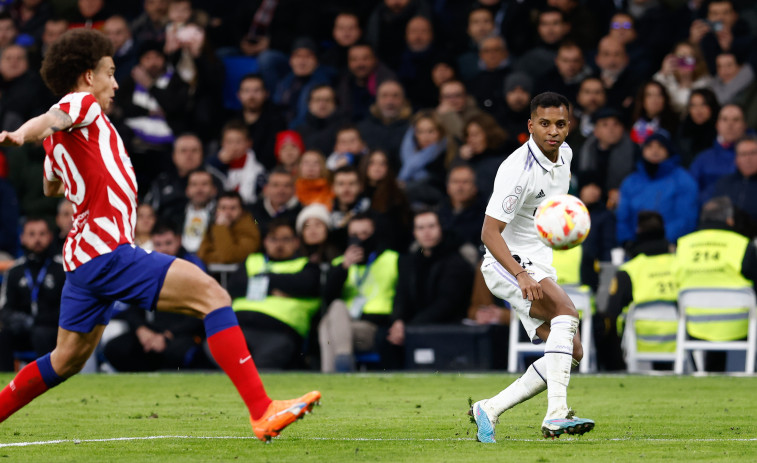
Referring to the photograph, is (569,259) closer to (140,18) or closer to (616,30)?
(616,30)

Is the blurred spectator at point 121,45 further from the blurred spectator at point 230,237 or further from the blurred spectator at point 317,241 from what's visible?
the blurred spectator at point 317,241

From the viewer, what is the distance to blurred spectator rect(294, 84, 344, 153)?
1773 centimetres

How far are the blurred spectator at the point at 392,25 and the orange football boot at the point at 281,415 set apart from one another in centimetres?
1244

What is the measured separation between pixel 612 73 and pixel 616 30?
672 mm

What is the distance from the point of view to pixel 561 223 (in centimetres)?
775

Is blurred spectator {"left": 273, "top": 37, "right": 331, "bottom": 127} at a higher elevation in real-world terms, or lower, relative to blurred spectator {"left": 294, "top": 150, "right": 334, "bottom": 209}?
higher

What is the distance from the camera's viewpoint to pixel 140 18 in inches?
837

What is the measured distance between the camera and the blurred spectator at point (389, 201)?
15883 mm

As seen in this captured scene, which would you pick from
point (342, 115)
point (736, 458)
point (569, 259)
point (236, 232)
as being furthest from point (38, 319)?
point (736, 458)

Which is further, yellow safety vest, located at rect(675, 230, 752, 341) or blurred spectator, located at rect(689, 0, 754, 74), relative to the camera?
blurred spectator, located at rect(689, 0, 754, 74)

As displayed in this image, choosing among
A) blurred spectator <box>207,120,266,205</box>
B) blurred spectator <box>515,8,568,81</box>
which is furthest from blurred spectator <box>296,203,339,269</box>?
blurred spectator <box>515,8,568,81</box>

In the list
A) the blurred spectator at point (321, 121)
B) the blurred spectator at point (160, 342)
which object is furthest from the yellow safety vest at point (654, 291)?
the blurred spectator at point (160, 342)

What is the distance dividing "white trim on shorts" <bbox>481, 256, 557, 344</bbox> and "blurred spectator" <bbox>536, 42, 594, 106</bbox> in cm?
899

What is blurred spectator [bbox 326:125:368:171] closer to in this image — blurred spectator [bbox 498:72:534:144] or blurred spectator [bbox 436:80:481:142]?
blurred spectator [bbox 436:80:481:142]
